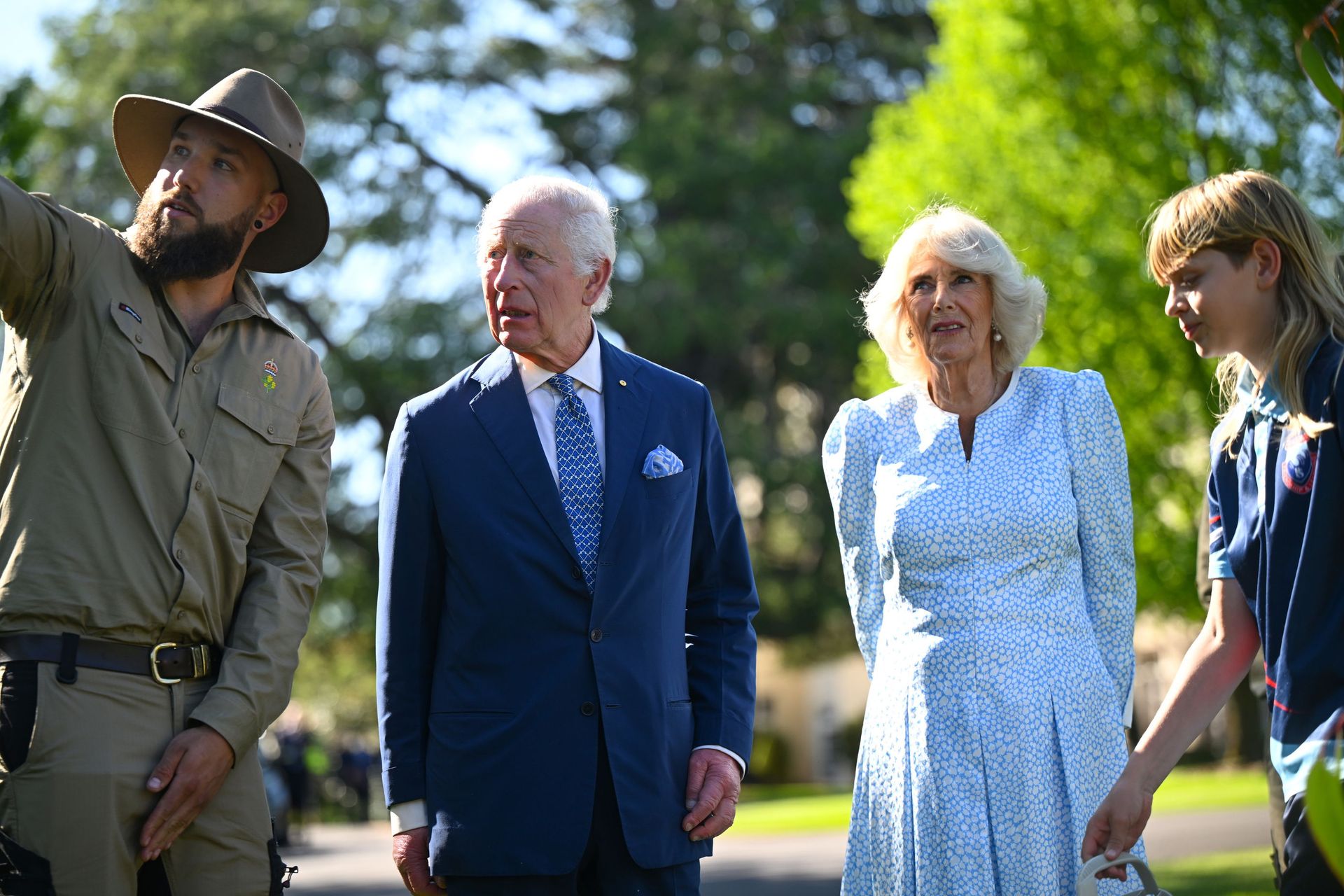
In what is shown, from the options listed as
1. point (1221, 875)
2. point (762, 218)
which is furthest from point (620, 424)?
point (762, 218)

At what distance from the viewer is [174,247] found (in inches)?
151

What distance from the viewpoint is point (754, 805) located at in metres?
27.0

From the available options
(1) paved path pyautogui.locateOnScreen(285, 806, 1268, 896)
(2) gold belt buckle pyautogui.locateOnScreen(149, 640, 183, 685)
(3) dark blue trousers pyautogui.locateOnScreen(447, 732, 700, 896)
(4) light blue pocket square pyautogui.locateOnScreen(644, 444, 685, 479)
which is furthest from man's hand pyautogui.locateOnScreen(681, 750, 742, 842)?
(1) paved path pyautogui.locateOnScreen(285, 806, 1268, 896)

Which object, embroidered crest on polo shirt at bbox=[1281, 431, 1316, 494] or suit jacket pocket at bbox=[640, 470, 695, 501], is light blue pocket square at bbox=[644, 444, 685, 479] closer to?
suit jacket pocket at bbox=[640, 470, 695, 501]

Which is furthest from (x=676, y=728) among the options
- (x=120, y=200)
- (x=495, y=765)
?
(x=120, y=200)

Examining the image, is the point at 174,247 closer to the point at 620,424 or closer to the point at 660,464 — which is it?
the point at 620,424

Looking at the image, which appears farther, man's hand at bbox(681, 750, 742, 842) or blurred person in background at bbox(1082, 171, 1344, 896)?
man's hand at bbox(681, 750, 742, 842)

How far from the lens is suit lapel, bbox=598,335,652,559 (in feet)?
12.9

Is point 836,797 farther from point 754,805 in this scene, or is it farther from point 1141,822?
point 1141,822

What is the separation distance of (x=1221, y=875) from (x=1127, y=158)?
742 cm

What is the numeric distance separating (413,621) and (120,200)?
772 inches

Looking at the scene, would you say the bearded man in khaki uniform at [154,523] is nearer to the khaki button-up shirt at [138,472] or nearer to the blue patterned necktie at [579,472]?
the khaki button-up shirt at [138,472]

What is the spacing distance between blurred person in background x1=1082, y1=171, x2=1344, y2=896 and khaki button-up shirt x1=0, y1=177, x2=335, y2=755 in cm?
209

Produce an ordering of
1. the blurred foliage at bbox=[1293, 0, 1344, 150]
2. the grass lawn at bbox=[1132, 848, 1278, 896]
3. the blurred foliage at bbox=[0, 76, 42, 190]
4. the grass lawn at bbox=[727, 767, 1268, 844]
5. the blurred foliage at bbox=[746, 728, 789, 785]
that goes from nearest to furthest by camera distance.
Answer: the blurred foliage at bbox=[1293, 0, 1344, 150] → the blurred foliage at bbox=[0, 76, 42, 190] → the grass lawn at bbox=[1132, 848, 1278, 896] → the grass lawn at bbox=[727, 767, 1268, 844] → the blurred foliage at bbox=[746, 728, 789, 785]
